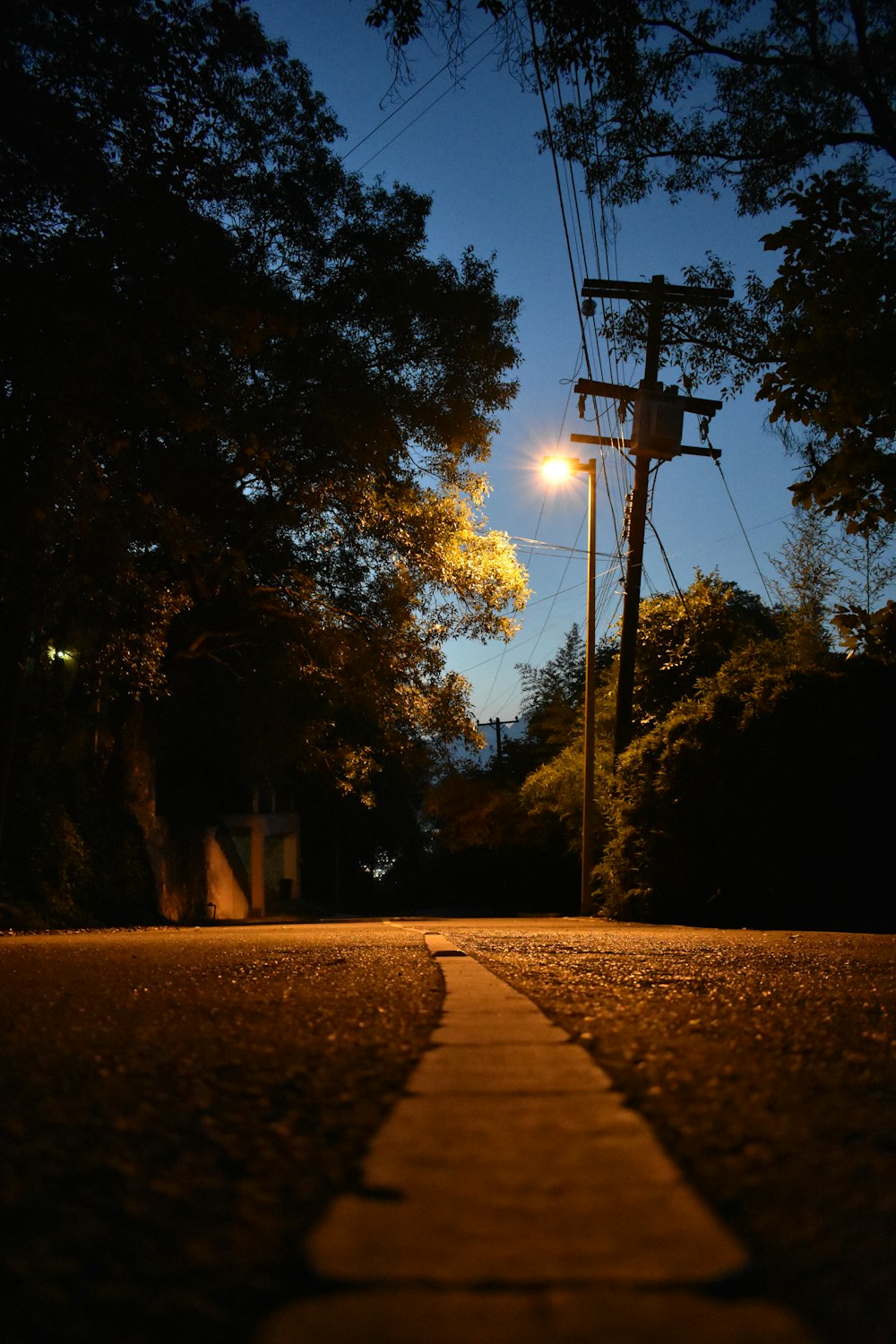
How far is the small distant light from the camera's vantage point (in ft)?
75.7

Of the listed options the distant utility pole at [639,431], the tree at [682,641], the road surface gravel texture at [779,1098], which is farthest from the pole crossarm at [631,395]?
the road surface gravel texture at [779,1098]

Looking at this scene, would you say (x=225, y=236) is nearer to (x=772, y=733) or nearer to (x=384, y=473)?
(x=384, y=473)

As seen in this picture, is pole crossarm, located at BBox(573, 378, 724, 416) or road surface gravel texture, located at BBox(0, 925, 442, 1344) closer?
road surface gravel texture, located at BBox(0, 925, 442, 1344)

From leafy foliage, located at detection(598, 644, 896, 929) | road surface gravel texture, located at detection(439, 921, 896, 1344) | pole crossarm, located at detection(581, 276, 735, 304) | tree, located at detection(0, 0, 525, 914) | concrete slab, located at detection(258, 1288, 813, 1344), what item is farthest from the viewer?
pole crossarm, located at detection(581, 276, 735, 304)

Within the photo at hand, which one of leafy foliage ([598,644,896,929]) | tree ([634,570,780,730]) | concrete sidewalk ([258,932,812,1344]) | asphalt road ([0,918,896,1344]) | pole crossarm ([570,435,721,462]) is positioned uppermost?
pole crossarm ([570,435,721,462])

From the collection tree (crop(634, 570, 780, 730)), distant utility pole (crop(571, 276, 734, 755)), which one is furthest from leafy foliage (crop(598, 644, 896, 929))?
tree (crop(634, 570, 780, 730))

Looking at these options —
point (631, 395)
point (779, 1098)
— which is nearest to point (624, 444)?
point (631, 395)

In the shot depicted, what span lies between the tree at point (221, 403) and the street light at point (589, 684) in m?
4.22

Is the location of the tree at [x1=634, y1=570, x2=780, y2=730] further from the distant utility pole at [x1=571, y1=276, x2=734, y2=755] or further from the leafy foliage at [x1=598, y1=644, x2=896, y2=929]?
the leafy foliage at [x1=598, y1=644, x2=896, y2=929]

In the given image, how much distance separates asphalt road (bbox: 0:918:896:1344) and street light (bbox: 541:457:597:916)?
17865 millimetres

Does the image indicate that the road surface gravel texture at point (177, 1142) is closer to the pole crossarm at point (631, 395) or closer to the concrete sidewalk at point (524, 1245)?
the concrete sidewalk at point (524, 1245)

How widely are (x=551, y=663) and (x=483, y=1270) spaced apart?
41.3 metres

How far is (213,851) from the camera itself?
3066 centimetres

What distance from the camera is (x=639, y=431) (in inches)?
773
